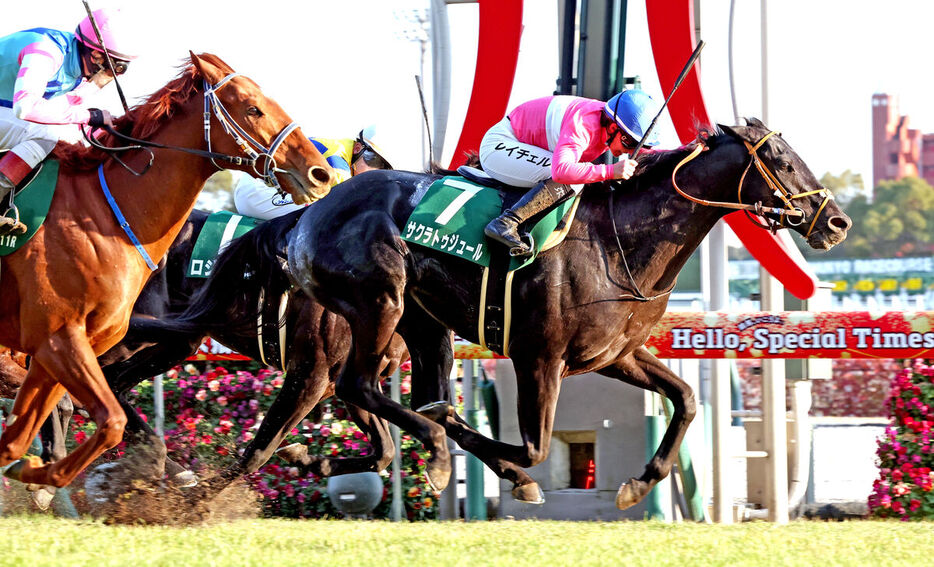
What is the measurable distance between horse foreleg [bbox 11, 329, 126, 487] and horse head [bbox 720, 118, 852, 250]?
2.78m

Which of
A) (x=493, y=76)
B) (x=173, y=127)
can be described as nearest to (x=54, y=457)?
(x=173, y=127)

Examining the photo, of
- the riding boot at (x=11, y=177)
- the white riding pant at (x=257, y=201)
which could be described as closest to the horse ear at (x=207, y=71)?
the riding boot at (x=11, y=177)

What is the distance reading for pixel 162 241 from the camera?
Result: 5055 millimetres

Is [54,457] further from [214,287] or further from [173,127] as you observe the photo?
[173,127]

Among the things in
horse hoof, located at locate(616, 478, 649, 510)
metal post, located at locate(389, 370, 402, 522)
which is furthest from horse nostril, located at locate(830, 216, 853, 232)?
metal post, located at locate(389, 370, 402, 522)

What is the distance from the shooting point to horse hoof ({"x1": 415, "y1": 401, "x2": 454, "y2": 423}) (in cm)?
542

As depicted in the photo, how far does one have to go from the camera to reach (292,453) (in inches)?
243

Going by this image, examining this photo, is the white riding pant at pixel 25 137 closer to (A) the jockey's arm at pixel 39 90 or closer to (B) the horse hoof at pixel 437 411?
(A) the jockey's arm at pixel 39 90

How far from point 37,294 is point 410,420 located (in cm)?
162

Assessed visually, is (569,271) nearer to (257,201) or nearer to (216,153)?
(216,153)

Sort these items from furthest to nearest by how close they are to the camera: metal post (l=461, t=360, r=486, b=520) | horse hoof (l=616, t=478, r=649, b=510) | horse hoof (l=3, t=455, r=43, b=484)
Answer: metal post (l=461, t=360, r=486, b=520), horse hoof (l=616, t=478, r=649, b=510), horse hoof (l=3, t=455, r=43, b=484)

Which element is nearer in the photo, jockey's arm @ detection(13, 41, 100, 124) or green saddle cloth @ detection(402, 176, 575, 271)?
jockey's arm @ detection(13, 41, 100, 124)

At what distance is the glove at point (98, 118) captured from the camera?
5.00m

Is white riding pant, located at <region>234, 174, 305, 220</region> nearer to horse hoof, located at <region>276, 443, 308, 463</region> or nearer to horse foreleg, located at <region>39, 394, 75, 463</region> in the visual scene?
horse hoof, located at <region>276, 443, 308, 463</region>
